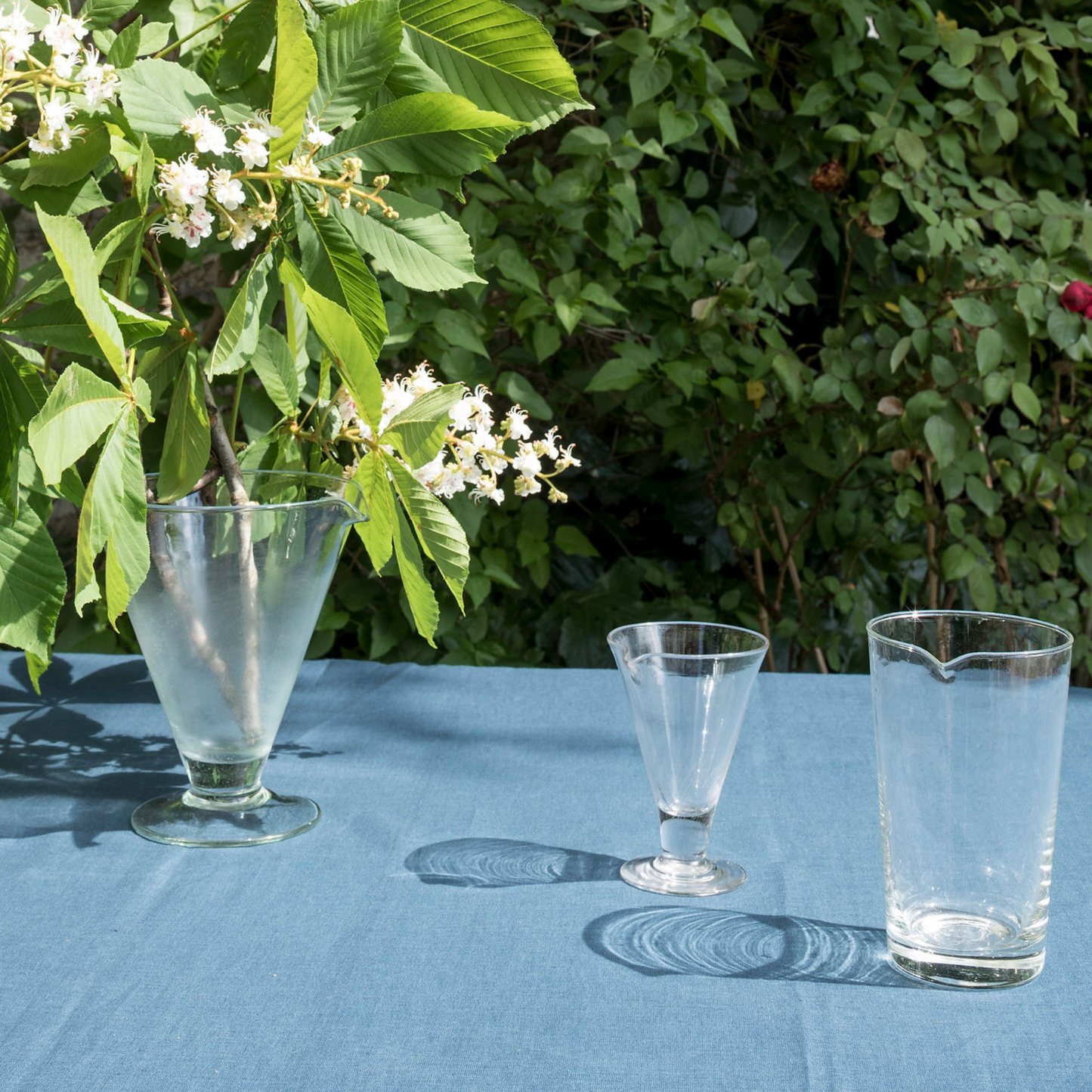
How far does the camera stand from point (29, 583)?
0.67 metres

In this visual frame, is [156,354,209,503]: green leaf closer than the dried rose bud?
Yes

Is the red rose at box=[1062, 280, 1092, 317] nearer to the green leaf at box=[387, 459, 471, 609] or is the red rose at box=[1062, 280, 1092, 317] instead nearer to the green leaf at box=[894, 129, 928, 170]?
the green leaf at box=[894, 129, 928, 170]

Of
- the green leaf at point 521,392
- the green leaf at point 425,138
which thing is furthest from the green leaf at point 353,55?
the green leaf at point 521,392

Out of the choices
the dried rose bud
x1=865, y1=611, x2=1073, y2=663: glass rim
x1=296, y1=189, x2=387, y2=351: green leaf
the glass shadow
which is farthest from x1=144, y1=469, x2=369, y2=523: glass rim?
the dried rose bud

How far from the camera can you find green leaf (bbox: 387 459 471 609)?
71 cm

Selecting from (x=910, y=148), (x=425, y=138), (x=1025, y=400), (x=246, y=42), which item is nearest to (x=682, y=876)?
(x=425, y=138)

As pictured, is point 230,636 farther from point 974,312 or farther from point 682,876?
point 974,312

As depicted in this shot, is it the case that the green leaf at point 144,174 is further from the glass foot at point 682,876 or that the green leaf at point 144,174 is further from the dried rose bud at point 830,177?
the dried rose bud at point 830,177

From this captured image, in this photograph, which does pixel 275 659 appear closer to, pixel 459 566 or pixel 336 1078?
pixel 459 566

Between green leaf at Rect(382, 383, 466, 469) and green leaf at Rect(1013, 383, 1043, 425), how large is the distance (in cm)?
116

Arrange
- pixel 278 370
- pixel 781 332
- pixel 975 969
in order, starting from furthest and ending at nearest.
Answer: pixel 781 332 → pixel 278 370 → pixel 975 969

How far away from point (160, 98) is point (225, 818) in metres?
0.42

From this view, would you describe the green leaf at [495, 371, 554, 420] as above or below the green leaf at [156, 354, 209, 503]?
below

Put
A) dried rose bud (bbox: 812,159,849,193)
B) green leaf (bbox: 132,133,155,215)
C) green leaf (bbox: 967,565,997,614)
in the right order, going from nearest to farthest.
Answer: green leaf (bbox: 132,133,155,215) → green leaf (bbox: 967,565,997,614) → dried rose bud (bbox: 812,159,849,193)
